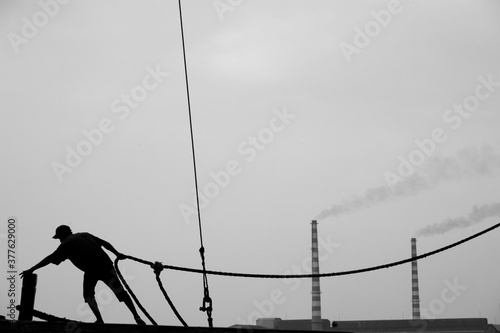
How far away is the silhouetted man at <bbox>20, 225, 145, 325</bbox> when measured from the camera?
9969mm

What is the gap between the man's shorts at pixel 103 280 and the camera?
10289 mm

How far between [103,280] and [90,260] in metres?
0.36

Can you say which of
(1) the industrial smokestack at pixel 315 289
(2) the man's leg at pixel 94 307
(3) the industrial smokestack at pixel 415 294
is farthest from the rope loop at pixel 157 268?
(3) the industrial smokestack at pixel 415 294

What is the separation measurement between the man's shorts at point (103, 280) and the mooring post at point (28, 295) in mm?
747

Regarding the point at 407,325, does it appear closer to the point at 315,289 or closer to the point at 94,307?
the point at 315,289

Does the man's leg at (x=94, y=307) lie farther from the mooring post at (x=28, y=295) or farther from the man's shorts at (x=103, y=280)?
the mooring post at (x=28, y=295)

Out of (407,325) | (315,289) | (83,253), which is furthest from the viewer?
(407,325)

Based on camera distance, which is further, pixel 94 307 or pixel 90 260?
Answer: pixel 94 307

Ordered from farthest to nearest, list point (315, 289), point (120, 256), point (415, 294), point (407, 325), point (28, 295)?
point (407, 325), point (415, 294), point (315, 289), point (120, 256), point (28, 295)

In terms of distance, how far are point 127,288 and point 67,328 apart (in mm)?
1131

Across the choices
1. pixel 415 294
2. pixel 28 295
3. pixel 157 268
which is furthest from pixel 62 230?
pixel 415 294

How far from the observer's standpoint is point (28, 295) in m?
Answer: 9.72

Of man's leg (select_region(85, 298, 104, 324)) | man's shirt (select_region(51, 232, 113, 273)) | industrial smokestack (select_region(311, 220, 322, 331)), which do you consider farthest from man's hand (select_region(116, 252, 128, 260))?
industrial smokestack (select_region(311, 220, 322, 331))

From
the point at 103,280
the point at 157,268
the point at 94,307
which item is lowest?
the point at 94,307
